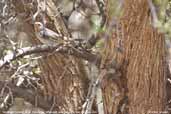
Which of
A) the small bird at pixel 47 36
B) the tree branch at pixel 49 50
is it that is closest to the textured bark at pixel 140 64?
the tree branch at pixel 49 50

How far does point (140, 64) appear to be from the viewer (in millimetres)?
2518

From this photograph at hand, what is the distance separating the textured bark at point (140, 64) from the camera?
247 cm

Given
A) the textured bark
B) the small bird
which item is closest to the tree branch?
the small bird

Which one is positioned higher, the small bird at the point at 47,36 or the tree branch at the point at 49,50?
the small bird at the point at 47,36

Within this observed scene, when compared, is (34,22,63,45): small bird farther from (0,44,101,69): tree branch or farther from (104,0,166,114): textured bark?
(104,0,166,114): textured bark

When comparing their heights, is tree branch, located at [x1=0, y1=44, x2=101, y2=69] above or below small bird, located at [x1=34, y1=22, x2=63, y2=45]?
below

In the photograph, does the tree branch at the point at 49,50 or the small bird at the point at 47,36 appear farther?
the small bird at the point at 47,36

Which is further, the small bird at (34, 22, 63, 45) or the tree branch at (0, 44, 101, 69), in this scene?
the small bird at (34, 22, 63, 45)

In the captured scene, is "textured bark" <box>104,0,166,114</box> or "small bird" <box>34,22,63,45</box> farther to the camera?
"small bird" <box>34,22,63,45</box>

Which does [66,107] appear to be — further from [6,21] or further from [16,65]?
[6,21]

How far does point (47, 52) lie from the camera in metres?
2.72

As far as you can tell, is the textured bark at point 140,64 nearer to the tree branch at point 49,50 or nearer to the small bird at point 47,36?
the tree branch at point 49,50

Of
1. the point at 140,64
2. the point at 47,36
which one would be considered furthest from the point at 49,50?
the point at 140,64

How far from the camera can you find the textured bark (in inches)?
97.2
